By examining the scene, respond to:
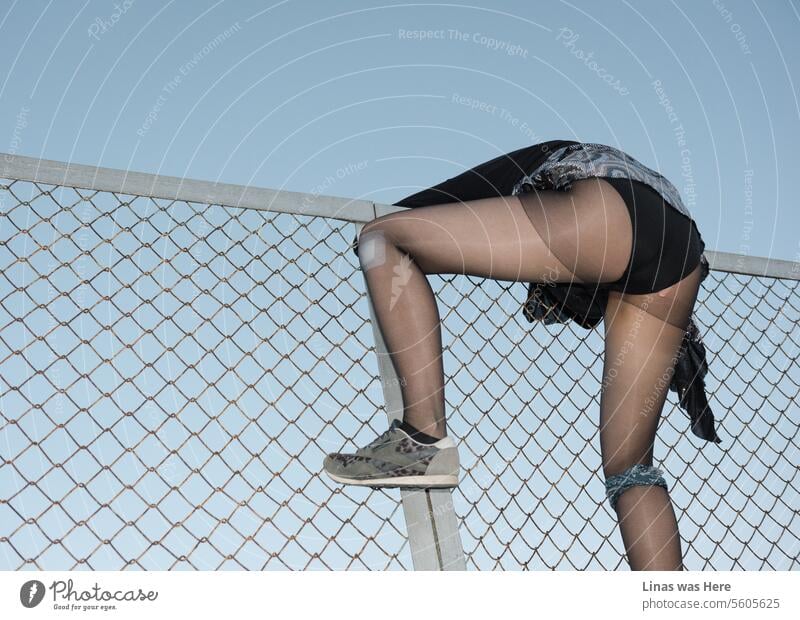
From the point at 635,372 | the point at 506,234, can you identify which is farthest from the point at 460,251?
the point at 635,372

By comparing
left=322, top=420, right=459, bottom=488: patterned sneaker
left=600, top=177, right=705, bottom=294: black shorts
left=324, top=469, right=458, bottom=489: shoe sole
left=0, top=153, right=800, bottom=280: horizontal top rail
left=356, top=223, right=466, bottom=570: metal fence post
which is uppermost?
left=0, top=153, right=800, bottom=280: horizontal top rail

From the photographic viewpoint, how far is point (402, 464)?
134 centimetres

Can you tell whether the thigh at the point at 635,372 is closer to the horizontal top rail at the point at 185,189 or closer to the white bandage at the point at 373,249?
the white bandage at the point at 373,249

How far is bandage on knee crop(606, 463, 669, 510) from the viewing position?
5.13 feet

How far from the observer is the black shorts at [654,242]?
1419mm

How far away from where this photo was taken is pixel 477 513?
6.26ft

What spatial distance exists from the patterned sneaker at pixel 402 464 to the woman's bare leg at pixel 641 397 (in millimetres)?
439

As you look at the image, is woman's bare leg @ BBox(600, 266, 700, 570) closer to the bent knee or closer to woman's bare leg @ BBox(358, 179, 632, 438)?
woman's bare leg @ BBox(358, 179, 632, 438)
